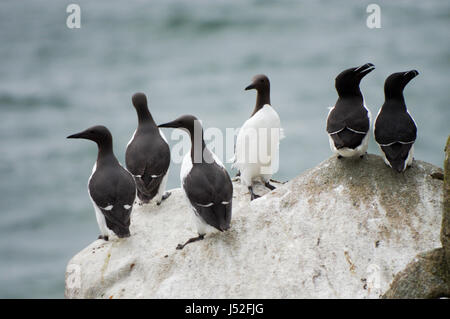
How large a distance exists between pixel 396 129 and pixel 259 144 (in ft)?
6.57

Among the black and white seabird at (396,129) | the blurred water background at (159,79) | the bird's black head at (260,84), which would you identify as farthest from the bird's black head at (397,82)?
the blurred water background at (159,79)

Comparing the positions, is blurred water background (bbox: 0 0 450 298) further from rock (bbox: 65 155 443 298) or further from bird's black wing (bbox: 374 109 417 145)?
bird's black wing (bbox: 374 109 417 145)

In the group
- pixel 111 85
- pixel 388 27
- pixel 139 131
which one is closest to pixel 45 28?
pixel 111 85

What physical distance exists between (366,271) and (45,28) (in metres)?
27.8

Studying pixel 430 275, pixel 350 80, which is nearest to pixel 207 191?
pixel 350 80

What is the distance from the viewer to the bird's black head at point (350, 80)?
7.08m

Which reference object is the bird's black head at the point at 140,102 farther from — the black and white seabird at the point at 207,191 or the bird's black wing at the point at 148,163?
the black and white seabird at the point at 207,191

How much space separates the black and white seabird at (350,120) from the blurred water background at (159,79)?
11.8 m

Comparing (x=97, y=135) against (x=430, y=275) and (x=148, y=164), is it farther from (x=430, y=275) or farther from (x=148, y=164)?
(x=430, y=275)

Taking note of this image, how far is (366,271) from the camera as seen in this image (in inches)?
228

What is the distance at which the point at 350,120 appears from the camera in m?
6.92
